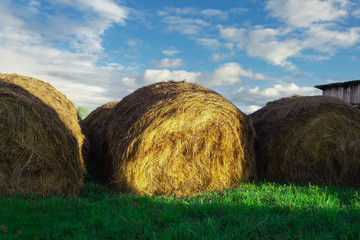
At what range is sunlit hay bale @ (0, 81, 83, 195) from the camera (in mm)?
6289

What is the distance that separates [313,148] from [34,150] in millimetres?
6381

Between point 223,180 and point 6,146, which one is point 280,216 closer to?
point 223,180

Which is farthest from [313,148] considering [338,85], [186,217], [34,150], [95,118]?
[338,85]

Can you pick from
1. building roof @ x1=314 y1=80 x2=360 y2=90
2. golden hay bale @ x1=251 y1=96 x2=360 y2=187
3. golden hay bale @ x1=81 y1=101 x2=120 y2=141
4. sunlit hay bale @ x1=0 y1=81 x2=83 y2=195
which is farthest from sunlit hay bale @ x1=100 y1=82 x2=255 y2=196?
building roof @ x1=314 y1=80 x2=360 y2=90

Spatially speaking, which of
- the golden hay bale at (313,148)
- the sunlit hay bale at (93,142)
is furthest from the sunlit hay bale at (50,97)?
the golden hay bale at (313,148)

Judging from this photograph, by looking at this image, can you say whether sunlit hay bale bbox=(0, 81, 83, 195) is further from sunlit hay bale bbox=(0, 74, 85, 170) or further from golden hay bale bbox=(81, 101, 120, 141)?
golden hay bale bbox=(81, 101, 120, 141)

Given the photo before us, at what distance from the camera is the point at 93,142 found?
30.7ft

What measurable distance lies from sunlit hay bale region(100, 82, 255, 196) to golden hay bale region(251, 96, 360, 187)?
672mm

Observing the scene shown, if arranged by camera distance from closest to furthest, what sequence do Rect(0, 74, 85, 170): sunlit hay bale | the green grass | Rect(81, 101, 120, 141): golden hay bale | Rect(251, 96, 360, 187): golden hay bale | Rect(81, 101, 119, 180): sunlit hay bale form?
1. the green grass
2. Rect(0, 74, 85, 170): sunlit hay bale
3. Rect(251, 96, 360, 187): golden hay bale
4. Rect(81, 101, 119, 180): sunlit hay bale
5. Rect(81, 101, 120, 141): golden hay bale

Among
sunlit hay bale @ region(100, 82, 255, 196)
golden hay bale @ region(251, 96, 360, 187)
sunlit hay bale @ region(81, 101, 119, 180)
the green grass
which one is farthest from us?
sunlit hay bale @ region(81, 101, 119, 180)

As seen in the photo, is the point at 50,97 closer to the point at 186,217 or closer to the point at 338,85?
the point at 186,217

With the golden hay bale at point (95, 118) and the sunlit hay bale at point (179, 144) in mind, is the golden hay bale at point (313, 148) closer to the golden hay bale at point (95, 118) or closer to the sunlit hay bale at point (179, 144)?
the sunlit hay bale at point (179, 144)

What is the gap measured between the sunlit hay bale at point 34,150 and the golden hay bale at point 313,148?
15.2 ft

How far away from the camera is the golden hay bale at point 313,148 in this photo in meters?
7.82
